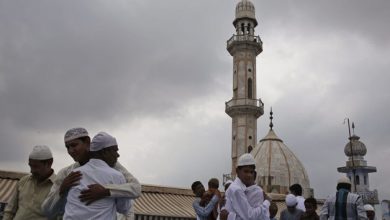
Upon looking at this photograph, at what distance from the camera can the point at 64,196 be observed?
314 cm

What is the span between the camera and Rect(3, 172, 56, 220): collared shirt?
3.67 metres

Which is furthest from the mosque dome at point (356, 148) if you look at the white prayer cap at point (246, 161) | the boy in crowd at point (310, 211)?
the white prayer cap at point (246, 161)

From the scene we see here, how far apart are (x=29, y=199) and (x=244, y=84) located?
31594 millimetres

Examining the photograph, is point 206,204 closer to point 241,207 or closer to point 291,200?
point 291,200

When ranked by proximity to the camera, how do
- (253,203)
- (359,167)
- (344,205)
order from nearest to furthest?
1. (253,203)
2. (344,205)
3. (359,167)

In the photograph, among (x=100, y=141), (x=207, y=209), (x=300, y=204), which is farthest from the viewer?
(x=300, y=204)

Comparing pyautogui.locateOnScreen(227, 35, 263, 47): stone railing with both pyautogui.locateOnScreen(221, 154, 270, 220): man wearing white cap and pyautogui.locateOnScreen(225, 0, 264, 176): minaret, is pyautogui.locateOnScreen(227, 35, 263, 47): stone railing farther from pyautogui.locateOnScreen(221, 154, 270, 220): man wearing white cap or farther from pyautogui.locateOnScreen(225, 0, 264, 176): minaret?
pyautogui.locateOnScreen(221, 154, 270, 220): man wearing white cap

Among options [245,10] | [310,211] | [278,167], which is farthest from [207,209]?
[245,10]

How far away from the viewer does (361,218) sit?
5.55 m

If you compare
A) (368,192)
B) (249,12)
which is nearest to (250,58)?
(249,12)

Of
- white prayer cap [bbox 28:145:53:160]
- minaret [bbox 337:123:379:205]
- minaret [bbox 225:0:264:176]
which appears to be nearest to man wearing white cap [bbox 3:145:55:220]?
white prayer cap [bbox 28:145:53:160]

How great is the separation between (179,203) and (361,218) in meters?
9.34

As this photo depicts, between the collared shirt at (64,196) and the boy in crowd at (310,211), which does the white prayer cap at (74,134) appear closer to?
the collared shirt at (64,196)

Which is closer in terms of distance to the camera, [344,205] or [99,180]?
[99,180]
